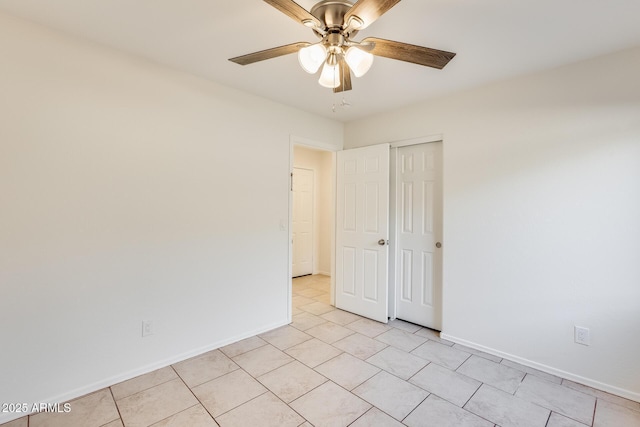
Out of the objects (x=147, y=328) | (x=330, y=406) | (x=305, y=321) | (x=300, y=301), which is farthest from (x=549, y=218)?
(x=147, y=328)

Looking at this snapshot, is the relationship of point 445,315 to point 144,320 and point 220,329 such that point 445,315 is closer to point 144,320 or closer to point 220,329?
point 220,329

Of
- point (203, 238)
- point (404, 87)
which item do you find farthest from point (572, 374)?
point (203, 238)

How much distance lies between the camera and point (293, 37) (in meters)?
1.91

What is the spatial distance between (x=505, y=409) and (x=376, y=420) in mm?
858

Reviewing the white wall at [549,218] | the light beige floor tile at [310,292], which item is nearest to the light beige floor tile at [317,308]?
the light beige floor tile at [310,292]

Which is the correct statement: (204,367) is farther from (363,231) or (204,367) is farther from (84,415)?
(363,231)

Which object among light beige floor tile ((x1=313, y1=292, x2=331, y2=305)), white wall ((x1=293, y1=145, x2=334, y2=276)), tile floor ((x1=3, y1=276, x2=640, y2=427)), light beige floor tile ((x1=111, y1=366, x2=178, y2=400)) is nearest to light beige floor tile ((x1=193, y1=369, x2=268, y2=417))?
tile floor ((x1=3, y1=276, x2=640, y2=427))

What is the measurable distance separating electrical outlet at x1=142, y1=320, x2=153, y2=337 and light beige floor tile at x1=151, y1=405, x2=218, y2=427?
720mm

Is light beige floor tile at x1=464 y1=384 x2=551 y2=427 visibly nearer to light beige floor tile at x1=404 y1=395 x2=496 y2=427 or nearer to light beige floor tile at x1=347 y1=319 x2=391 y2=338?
light beige floor tile at x1=404 y1=395 x2=496 y2=427

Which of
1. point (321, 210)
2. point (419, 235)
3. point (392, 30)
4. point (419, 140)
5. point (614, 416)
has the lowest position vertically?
point (614, 416)

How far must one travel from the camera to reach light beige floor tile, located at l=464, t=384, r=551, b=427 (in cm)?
176

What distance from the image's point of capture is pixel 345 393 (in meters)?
2.01

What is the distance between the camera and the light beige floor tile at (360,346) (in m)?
2.58

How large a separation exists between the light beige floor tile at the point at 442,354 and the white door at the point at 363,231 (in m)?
0.63
